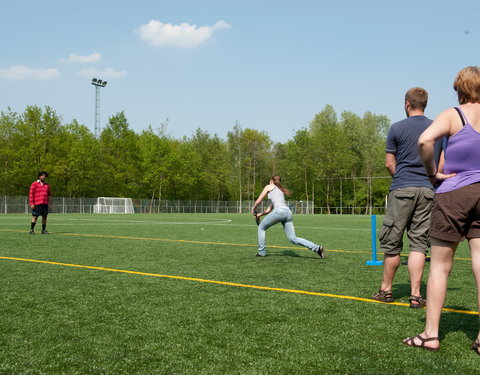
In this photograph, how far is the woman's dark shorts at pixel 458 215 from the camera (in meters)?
3.46

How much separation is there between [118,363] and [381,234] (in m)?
3.17

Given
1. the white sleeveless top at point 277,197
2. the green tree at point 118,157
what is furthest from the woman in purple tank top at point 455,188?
the green tree at point 118,157

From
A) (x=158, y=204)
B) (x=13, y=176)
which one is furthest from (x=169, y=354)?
(x=158, y=204)

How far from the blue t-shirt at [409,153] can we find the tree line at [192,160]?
169 ft

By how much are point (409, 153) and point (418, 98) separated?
627mm

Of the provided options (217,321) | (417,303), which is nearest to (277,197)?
(417,303)

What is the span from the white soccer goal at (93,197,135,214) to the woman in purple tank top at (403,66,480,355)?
182 feet

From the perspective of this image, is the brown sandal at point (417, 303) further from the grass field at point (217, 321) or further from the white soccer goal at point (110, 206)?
the white soccer goal at point (110, 206)

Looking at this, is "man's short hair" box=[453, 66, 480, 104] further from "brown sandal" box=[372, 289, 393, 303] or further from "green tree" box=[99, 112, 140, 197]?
"green tree" box=[99, 112, 140, 197]

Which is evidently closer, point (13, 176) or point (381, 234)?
point (381, 234)

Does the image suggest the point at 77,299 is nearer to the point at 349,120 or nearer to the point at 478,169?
the point at 478,169

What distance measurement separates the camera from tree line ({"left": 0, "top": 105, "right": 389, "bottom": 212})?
52.8 meters

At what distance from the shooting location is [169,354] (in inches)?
140

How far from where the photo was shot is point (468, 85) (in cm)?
360
